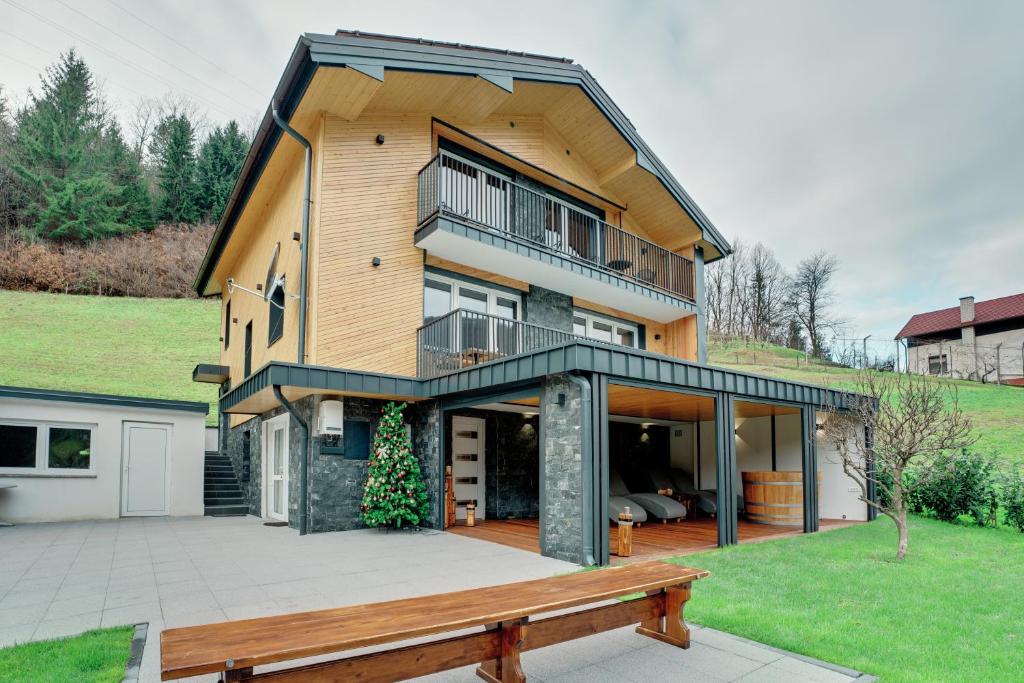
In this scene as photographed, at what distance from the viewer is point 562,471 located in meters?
7.04

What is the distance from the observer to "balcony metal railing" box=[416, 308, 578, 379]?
993 centimetres

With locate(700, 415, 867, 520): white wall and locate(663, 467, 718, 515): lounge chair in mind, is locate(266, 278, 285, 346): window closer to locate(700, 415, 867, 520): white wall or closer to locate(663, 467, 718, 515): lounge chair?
locate(663, 467, 718, 515): lounge chair

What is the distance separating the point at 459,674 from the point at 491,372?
4.91 metres

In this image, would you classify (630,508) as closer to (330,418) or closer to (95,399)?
(330,418)

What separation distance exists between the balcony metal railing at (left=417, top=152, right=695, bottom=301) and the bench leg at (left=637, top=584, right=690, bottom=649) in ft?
24.4

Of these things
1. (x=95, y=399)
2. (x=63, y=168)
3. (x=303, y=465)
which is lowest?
(x=303, y=465)

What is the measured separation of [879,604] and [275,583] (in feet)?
18.3

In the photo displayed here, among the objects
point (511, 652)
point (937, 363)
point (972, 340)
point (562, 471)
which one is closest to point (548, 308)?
point (562, 471)

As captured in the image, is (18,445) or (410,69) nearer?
(410,69)

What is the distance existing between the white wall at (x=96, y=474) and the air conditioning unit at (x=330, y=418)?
5833mm

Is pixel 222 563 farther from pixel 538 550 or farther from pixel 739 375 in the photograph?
pixel 739 375

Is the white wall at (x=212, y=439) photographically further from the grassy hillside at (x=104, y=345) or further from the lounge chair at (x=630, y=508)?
the lounge chair at (x=630, y=508)

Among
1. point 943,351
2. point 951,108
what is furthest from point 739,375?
point 943,351

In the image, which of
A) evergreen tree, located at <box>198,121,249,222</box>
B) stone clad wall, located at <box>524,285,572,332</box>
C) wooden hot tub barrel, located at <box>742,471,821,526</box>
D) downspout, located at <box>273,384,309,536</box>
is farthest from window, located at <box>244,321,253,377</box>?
evergreen tree, located at <box>198,121,249,222</box>
